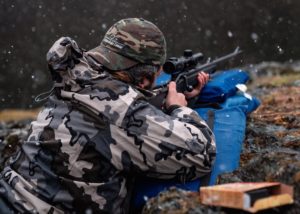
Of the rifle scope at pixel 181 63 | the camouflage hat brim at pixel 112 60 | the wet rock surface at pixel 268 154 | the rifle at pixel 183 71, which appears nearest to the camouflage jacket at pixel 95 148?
the camouflage hat brim at pixel 112 60

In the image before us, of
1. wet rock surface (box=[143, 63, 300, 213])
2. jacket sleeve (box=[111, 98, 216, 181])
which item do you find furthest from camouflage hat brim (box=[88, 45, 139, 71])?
wet rock surface (box=[143, 63, 300, 213])

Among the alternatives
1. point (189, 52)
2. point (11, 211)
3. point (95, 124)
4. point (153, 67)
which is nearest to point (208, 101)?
point (189, 52)

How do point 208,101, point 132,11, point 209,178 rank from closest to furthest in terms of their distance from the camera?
point 209,178 → point 208,101 → point 132,11

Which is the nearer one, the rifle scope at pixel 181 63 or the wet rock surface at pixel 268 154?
the wet rock surface at pixel 268 154

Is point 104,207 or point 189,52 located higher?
point 189,52

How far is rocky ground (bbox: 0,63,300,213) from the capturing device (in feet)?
12.0

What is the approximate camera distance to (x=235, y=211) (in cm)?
349

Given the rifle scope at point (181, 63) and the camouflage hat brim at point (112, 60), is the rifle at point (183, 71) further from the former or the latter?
the camouflage hat brim at point (112, 60)

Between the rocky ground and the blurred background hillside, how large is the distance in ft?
64.3

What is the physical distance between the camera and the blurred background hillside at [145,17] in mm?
28953

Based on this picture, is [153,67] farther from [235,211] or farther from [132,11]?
[132,11]

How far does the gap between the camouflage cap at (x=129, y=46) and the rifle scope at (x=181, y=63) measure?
778 millimetres

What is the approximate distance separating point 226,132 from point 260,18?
86.7 feet

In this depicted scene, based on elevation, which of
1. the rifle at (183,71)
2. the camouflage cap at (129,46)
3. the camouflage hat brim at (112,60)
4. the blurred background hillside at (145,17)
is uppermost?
the blurred background hillside at (145,17)
